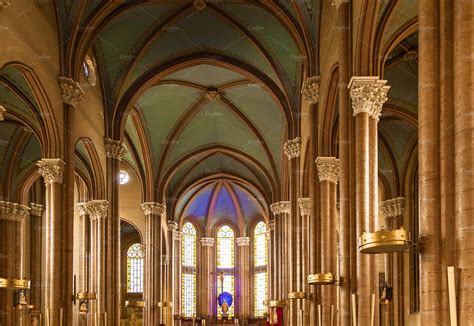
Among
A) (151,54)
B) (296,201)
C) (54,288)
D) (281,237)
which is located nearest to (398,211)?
(296,201)

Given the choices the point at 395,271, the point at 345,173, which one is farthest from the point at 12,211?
the point at 345,173

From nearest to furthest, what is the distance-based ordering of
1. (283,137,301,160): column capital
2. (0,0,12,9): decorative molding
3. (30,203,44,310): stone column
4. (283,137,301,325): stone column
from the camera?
(0,0,12,9): decorative molding < (283,137,301,325): stone column < (283,137,301,160): column capital < (30,203,44,310): stone column

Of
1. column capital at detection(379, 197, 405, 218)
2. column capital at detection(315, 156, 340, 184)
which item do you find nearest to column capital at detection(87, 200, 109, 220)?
column capital at detection(315, 156, 340, 184)

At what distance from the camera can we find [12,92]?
2612 centimetres

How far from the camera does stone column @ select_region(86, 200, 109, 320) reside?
30703 mm

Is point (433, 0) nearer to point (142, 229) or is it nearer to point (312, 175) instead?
point (312, 175)

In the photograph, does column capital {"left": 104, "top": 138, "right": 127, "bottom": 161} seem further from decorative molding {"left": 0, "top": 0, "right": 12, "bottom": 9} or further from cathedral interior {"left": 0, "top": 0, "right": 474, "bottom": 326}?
decorative molding {"left": 0, "top": 0, "right": 12, "bottom": 9}

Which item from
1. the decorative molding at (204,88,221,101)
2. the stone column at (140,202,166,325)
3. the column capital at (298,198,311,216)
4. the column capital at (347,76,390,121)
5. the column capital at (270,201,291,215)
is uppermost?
the decorative molding at (204,88,221,101)

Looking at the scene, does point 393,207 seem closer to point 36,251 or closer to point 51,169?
point 51,169

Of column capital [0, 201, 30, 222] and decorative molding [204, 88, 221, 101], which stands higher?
decorative molding [204, 88, 221, 101]

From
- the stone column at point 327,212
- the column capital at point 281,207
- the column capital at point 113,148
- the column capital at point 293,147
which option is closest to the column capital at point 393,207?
the column capital at point 293,147

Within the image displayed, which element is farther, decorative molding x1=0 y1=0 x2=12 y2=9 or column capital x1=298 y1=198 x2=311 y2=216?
column capital x1=298 y1=198 x2=311 y2=216

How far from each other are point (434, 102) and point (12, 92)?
18625 millimetres

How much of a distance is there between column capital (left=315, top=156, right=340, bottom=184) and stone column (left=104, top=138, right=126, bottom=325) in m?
11.8
